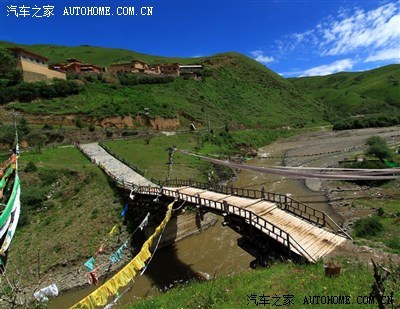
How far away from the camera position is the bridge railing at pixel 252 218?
1357 centimetres

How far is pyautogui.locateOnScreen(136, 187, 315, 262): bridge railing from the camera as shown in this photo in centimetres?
1357

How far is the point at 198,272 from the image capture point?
66.7 feet

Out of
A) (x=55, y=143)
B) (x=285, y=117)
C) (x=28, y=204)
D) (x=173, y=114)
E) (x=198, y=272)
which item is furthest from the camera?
(x=285, y=117)

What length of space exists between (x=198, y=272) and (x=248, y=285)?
32.0ft

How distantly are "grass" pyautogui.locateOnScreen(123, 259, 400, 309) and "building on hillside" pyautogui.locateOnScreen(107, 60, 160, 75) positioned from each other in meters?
100

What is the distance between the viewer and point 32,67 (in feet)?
236

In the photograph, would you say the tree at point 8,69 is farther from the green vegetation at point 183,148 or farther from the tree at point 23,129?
the green vegetation at point 183,148

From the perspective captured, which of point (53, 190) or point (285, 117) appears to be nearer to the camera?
point (53, 190)

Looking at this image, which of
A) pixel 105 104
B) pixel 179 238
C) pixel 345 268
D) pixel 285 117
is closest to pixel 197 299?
pixel 345 268

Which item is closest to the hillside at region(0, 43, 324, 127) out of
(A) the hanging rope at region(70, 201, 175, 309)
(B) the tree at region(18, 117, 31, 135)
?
(B) the tree at region(18, 117, 31, 135)

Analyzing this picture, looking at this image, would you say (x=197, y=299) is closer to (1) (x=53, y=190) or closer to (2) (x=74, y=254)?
(2) (x=74, y=254)

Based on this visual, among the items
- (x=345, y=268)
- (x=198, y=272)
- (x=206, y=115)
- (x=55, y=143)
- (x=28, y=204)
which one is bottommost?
(x=198, y=272)

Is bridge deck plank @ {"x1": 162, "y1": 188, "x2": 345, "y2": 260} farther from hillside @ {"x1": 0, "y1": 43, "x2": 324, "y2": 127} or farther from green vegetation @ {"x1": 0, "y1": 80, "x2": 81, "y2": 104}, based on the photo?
green vegetation @ {"x1": 0, "y1": 80, "x2": 81, "y2": 104}

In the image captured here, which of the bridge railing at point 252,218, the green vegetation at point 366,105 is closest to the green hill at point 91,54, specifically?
the green vegetation at point 366,105
